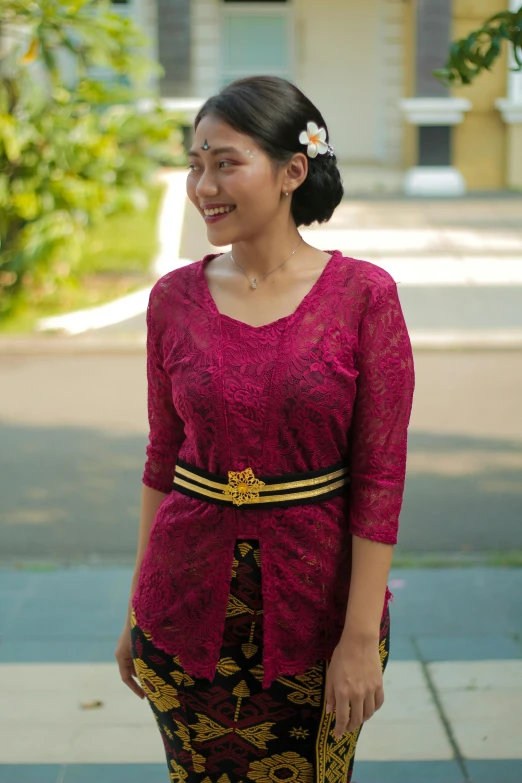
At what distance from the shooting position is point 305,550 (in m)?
1.97

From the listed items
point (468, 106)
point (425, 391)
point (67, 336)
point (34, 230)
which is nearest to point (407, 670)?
point (425, 391)

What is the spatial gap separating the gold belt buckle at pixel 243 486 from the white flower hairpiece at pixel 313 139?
22.7 inches

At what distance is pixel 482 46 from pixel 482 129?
1377cm

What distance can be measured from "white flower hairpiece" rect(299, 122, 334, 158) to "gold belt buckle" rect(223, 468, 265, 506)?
58 cm

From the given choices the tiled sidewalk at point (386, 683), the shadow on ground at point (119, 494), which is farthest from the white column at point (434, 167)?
the tiled sidewalk at point (386, 683)

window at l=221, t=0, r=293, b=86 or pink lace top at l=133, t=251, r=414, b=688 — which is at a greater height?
window at l=221, t=0, r=293, b=86

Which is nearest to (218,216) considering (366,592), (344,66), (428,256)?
(366,592)

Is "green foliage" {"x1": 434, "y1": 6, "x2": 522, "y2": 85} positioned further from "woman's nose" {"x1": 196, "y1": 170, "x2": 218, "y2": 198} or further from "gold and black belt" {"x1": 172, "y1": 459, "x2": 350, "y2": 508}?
"gold and black belt" {"x1": 172, "y1": 459, "x2": 350, "y2": 508}

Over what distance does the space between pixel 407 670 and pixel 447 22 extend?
13.8m

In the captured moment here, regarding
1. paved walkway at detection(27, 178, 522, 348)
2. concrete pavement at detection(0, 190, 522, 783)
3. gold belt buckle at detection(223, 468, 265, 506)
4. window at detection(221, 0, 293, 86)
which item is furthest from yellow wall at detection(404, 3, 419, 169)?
gold belt buckle at detection(223, 468, 265, 506)

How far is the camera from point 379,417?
6.36 ft

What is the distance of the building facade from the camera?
52.6ft

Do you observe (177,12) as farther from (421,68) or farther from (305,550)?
(305,550)

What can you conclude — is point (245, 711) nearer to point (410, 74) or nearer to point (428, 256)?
point (428, 256)
